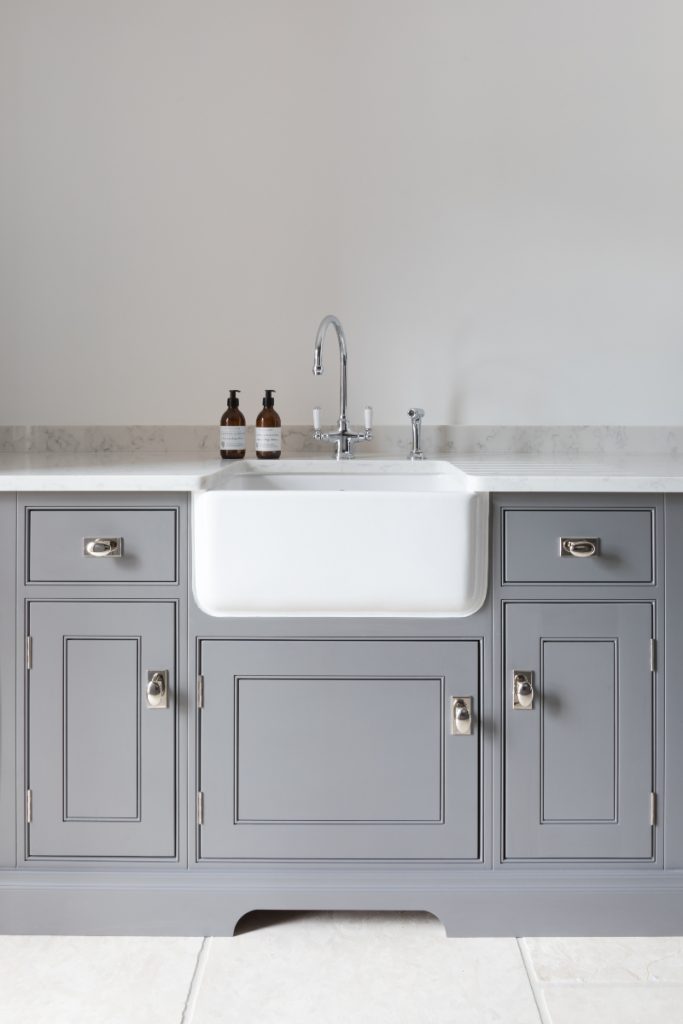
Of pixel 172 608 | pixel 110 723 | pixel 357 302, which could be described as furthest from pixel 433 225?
pixel 110 723

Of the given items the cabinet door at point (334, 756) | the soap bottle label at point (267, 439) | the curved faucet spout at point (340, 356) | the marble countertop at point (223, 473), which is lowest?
the cabinet door at point (334, 756)

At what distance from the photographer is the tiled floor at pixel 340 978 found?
132 cm

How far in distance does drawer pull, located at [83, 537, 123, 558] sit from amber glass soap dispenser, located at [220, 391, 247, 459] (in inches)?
20.6

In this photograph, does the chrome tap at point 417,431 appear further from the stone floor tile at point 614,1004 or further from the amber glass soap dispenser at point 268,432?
the stone floor tile at point 614,1004

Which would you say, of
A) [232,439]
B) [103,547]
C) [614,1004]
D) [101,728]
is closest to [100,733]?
[101,728]

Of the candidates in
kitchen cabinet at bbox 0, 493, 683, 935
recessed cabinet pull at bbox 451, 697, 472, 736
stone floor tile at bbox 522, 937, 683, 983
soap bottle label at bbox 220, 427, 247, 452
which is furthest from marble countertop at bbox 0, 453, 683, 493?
stone floor tile at bbox 522, 937, 683, 983

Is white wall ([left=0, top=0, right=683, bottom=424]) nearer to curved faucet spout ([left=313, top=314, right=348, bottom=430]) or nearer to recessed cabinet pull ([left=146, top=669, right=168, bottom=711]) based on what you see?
curved faucet spout ([left=313, top=314, right=348, bottom=430])

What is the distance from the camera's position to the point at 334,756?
1523 millimetres

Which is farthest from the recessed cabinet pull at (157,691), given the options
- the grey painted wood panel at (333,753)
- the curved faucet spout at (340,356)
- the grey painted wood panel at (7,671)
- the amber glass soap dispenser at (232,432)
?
the curved faucet spout at (340,356)

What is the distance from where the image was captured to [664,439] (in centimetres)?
218

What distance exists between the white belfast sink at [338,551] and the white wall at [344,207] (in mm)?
757

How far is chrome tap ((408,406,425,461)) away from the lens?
6.66ft

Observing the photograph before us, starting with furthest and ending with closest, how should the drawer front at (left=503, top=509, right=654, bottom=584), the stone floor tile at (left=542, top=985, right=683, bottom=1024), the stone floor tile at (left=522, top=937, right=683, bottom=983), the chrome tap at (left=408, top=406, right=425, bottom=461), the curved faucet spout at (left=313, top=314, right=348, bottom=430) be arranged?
the chrome tap at (left=408, top=406, right=425, bottom=461), the curved faucet spout at (left=313, top=314, right=348, bottom=430), the drawer front at (left=503, top=509, right=654, bottom=584), the stone floor tile at (left=522, top=937, right=683, bottom=983), the stone floor tile at (left=542, top=985, right=683, bottom=1024)

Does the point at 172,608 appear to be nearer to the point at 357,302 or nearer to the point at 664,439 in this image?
the point at 357,302
